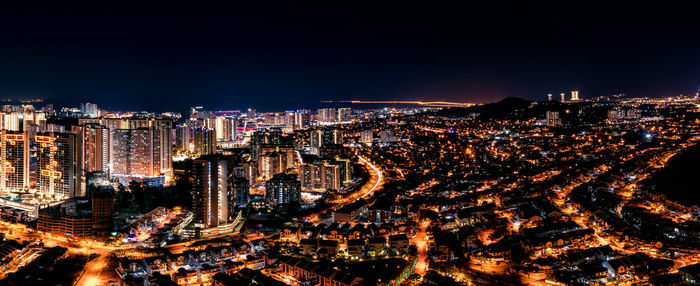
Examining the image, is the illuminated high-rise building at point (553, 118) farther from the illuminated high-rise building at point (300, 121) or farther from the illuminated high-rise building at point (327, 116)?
the illuminated high-rise building at point (327, 116)

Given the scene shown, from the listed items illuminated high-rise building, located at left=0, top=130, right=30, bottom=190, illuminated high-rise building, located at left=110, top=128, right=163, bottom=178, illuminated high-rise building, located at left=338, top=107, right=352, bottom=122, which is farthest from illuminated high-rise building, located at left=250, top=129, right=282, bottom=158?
illuminated high-rise building, located at left=338, top=107, right=352, bottom=122

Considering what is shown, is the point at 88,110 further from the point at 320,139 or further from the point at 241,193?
the point at 241,193

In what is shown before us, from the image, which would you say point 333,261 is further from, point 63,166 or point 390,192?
point 63,166

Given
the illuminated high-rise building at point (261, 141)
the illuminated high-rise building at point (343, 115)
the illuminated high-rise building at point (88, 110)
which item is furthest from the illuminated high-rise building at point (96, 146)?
the illuminated high-rise building at point (343, 115)

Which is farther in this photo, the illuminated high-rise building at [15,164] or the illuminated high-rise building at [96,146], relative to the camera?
the illuminated high-rise building at [96,146]

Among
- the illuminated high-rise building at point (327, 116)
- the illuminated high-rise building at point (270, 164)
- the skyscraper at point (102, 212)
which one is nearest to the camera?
the skyscraper at point (102, 212)
